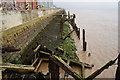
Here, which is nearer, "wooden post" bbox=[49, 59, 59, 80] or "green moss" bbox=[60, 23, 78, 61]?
"wooden post" bbox=[49, 59, 59, 80]

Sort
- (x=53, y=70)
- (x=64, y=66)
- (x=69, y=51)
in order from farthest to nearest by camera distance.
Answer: (x=69, y=51), (x=53, y=70), (x=64, y=66)

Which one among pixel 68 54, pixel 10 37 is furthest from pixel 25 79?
pixel 68 54

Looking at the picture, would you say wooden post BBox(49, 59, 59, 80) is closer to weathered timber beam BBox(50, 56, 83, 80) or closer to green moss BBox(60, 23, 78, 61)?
weathered timber beam BBox(50, 56, 83, 80)

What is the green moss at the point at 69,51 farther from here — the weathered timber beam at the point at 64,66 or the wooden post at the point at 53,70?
the weathered timber beam at the point at 64,66

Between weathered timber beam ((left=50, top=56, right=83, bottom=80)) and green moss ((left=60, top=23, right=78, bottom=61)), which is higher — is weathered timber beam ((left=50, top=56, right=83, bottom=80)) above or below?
above

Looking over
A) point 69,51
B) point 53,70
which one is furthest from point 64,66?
point 69,51

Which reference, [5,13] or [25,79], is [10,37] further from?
[25,79]

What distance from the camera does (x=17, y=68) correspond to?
10.2ft

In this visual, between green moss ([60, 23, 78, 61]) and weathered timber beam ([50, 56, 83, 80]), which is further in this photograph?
green moss ([60, 23, 78, 61])

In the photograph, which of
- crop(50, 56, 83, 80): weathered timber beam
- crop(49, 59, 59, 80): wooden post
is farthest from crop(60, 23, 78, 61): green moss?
crop(50, 56, 83, 80): weathered timber beam

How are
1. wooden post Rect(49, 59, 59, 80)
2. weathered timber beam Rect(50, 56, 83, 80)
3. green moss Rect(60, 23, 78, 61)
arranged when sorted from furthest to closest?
1. green moss Rect(60, 23, 78, 61)
2. wooden post Rect(49, 59, 59, 80)
3. weathered timber beam Rect(50, 56, 83, 80)

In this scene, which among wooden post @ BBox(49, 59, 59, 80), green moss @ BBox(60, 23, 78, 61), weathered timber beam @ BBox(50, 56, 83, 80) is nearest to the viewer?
weathered timber beam @ BBox(50, 56, 83, 80)

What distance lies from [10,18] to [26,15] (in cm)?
289

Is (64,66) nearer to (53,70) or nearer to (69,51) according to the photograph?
(53,70)
